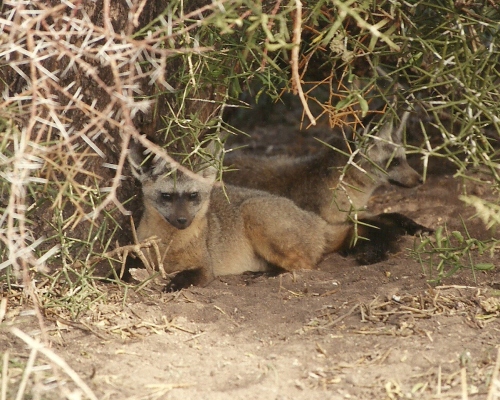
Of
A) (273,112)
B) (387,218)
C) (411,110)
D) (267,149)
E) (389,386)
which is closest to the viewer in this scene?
(389,386)

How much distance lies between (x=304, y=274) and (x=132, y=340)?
1848 millimetres

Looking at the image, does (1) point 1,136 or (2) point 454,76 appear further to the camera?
(2) point 454,76

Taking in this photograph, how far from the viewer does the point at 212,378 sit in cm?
332

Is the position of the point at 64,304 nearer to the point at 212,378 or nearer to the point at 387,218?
the point at 212,378

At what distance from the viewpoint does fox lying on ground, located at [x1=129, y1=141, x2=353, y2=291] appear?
5.38 m

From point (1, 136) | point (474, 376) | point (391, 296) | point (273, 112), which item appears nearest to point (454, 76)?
point (391, 296)

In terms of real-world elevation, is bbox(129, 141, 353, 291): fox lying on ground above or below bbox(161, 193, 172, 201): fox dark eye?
below

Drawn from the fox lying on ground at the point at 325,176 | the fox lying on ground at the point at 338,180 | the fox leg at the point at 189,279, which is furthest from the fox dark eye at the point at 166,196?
the fox lying on ground at the point at 338,180

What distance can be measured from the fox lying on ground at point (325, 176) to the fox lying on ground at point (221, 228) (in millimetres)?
625

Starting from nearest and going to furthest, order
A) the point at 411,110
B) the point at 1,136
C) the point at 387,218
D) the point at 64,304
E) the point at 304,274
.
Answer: the point at 1,136 < the point at 64,304 < the point at 411,110 < the point at 304,274 < the point at 387,218

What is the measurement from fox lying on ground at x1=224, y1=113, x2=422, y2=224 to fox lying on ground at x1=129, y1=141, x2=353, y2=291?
62 centimetres

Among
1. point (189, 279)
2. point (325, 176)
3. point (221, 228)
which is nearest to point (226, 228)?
point (221, 228)

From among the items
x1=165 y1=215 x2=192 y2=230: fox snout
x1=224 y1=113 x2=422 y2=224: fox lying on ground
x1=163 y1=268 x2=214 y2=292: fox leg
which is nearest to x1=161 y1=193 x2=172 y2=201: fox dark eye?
x1=165 y1=215 x2=192 y2=230: fox snout

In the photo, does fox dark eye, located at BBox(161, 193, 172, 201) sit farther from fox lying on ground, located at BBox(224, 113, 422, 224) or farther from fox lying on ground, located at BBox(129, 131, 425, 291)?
fox lying on ground, located at BBox(224, 113, 422, 224)
